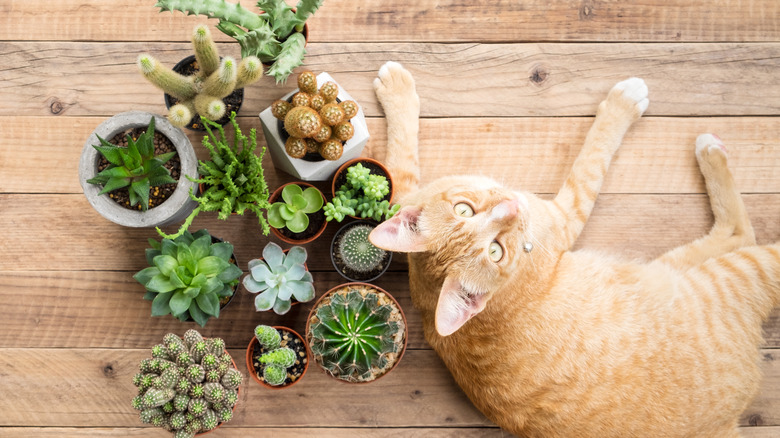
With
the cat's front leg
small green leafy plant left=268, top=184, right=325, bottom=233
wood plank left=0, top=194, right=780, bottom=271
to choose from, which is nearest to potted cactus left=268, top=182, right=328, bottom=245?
small green leafy plant left=268, top=184, right=325, bottom=233

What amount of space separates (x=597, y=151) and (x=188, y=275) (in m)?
1.44

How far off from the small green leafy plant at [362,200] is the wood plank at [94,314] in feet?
1.18

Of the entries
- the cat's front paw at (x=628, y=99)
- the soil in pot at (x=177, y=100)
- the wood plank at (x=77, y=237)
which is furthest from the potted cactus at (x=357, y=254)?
the cat's front paw at (x=628, y=99)

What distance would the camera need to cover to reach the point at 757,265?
1.59m

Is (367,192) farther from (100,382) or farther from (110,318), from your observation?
(100,382)

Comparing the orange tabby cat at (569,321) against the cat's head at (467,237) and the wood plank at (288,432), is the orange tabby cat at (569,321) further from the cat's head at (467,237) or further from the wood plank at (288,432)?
Answer: the wood plank at (288,432)

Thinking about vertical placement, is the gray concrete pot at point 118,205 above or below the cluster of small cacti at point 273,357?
above

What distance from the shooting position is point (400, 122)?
169 centimetres

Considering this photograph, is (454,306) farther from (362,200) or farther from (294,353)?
(294,353)

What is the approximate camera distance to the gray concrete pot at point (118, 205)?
1378mm

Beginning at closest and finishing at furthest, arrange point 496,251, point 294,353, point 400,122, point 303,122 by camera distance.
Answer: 1. point 303,122
2. point 496,251
3. point 294,353
4. point 400,122

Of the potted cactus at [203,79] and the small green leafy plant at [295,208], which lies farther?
the small green leafy plant at [295,208]

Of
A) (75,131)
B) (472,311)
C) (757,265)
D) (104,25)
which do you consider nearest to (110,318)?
(75,131)

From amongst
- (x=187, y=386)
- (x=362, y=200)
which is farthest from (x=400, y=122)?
(x=187, y=386)
